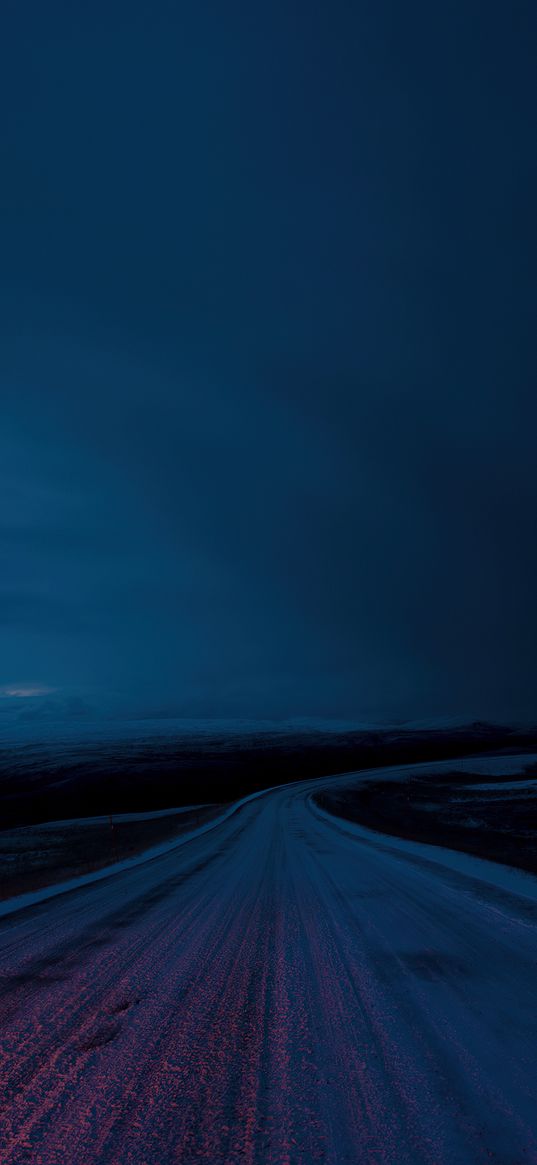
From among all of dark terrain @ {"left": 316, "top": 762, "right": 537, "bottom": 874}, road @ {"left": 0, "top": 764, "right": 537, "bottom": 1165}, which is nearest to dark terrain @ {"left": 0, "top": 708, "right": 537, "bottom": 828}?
dark terrain @ {"left": 316, "top": 762, "right": 537, "bottom": 874}

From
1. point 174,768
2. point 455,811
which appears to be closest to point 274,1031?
point 455,811

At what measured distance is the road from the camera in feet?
10.2

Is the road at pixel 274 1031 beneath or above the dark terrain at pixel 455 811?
above

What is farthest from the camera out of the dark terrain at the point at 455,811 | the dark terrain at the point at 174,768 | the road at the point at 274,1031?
the dark terrain at the point at 174,768

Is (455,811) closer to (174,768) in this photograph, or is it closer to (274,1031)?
(274,1031)

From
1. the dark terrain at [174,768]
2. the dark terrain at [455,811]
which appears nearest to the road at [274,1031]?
the dark terrain at [455,811]

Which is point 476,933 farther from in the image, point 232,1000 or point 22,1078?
point 22,1078

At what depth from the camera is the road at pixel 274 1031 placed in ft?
10.2

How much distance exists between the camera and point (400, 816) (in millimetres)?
30812

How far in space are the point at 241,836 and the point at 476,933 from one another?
14806 millimetres

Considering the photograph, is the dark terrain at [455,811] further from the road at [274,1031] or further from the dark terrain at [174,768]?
the dark terrain at [174,768]

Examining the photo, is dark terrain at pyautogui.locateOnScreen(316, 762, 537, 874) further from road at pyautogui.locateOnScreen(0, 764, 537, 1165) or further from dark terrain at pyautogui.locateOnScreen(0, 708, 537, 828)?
dark terrain at pyautogui.locateOnScreen(0, 708, 537, 828)

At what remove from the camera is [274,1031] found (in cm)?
449

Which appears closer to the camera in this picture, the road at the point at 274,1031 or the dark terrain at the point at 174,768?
the road at the point at 274,1031
